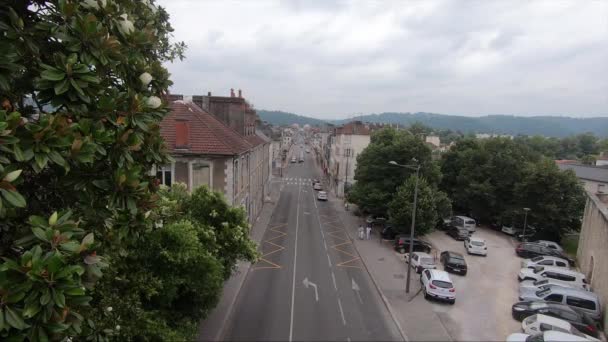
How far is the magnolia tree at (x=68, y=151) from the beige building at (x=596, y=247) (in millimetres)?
23998

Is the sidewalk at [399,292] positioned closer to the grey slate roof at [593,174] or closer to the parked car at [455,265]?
the parked car at [455,265]

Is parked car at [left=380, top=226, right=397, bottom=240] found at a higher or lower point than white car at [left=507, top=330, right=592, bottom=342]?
lower

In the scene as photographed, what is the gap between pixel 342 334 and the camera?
17250 mm

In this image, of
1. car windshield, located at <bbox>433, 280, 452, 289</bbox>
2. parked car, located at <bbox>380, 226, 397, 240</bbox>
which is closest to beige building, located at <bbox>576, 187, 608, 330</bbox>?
car windshield, located at <bbox>433, 280, 452, 289</bbox>

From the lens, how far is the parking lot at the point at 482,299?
18.4m

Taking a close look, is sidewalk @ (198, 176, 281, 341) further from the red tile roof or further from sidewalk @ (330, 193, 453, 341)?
sidewalk @ (330, 193, 453, 341)

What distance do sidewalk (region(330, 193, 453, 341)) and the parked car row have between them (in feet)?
11.5

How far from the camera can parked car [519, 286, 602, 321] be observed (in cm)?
2045

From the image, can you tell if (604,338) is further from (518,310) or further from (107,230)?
(107,230)

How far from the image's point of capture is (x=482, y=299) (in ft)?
72.9

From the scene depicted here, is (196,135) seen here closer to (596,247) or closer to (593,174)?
(596,247)

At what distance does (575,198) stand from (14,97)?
41.7m

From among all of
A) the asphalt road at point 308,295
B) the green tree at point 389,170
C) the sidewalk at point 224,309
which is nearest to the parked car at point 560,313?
the asphalt road at point 308,295

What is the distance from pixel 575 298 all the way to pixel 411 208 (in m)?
11.6
